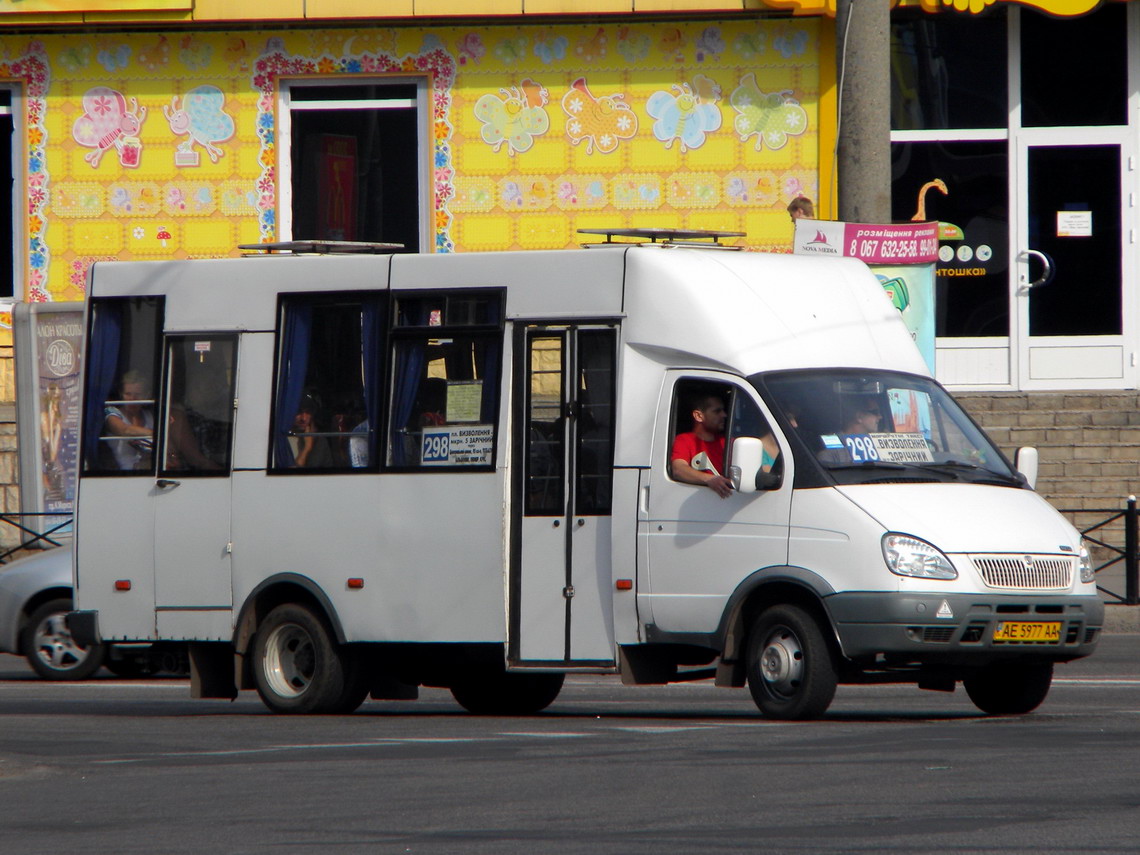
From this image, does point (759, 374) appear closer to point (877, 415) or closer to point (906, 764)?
point (877, 415)

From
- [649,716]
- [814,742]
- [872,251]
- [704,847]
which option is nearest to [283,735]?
[649,716]

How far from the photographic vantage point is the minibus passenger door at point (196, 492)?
42.7 feet

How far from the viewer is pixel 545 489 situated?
12141 millimetres

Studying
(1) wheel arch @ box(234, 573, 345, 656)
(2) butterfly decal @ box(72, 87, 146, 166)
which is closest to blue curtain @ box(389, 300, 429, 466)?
(1) wheel arch @ box(234, 573, 345, 656)

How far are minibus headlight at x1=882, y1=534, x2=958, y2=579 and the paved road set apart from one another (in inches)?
30.4

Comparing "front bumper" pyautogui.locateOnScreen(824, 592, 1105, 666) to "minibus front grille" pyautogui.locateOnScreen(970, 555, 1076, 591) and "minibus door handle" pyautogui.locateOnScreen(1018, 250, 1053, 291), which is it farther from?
"minibus door handle" pyautogui.locateOnScreen(1018, 250, 1053, 291)

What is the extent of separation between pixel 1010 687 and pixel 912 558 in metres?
1.35

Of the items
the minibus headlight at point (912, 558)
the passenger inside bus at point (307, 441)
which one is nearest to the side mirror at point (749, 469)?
the minibus headlight at point (912, 558)

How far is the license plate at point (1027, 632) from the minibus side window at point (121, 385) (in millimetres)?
5237

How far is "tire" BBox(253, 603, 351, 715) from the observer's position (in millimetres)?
12719

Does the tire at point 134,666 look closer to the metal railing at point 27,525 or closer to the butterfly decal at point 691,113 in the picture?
the metal railing at point 27,525

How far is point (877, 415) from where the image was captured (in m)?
11.8

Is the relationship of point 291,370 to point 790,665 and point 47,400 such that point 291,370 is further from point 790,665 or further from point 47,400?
point 47,400

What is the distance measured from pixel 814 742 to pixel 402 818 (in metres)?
2.75
